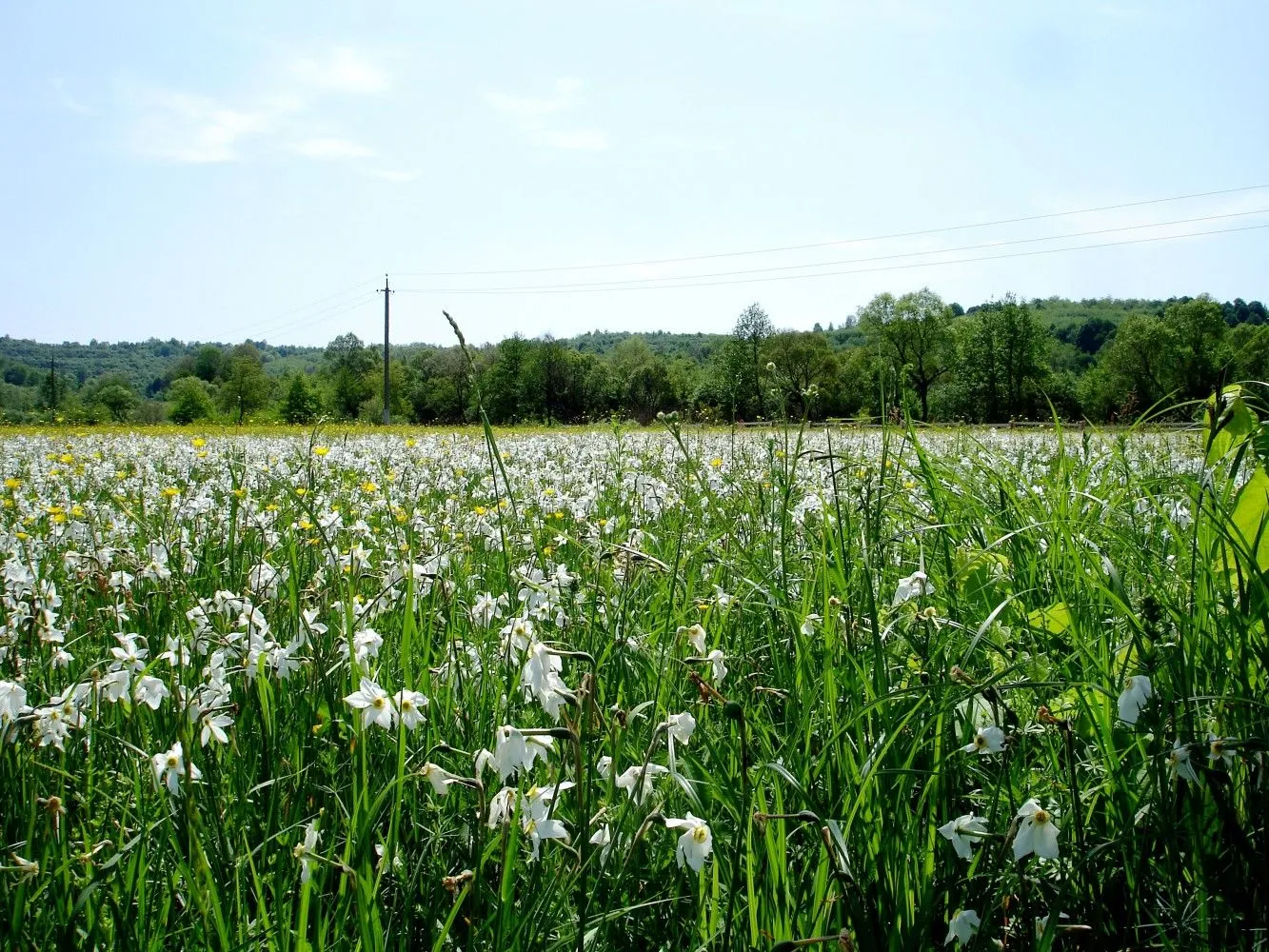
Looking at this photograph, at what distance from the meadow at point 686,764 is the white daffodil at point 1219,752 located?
2 centimetres

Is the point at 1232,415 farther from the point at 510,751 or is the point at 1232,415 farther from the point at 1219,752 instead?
the point at 510,751

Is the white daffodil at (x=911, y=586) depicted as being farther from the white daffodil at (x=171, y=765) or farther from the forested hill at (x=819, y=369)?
the forested hill at (x=819, y=369)

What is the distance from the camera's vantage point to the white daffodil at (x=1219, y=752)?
5.02ft

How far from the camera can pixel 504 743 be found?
1.38 metres

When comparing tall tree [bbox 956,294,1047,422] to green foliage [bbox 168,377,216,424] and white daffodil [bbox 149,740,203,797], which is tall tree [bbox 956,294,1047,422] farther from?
white daffodil [bbox 149,740,203,797]

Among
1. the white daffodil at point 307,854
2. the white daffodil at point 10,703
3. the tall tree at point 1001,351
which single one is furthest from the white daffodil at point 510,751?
the tall tree at point 1001,351

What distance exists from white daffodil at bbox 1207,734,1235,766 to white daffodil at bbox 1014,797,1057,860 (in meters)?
0.39

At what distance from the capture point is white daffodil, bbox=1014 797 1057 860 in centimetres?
138

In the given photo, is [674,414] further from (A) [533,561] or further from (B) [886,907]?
(B) [886,907]

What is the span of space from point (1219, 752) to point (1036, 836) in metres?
0.45

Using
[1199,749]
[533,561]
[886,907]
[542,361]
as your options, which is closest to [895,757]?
[886,907]

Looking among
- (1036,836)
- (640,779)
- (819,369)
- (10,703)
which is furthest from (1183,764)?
(819,369)

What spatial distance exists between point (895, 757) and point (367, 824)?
1.17 meters

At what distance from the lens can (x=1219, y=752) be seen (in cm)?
156
